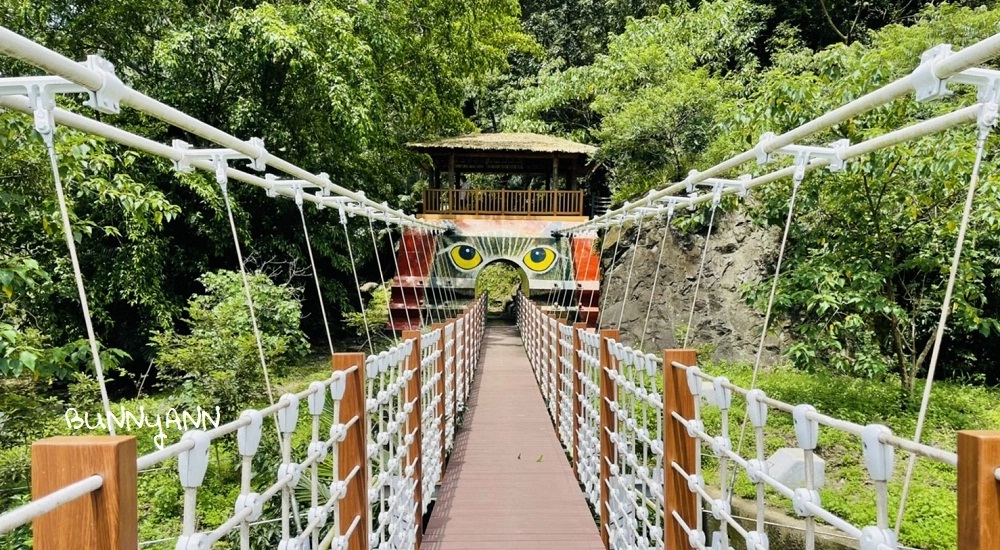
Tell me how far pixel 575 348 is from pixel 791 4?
12.3m

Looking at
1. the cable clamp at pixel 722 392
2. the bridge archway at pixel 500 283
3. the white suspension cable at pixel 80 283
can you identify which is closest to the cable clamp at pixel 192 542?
the white suspension cable at pixel 80 283

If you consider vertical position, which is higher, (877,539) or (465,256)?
(465,256)

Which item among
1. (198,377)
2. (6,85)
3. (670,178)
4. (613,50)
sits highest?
(613,50)

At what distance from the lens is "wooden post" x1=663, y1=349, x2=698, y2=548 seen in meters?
1.75

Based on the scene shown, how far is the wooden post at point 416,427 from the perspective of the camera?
8.60 ft

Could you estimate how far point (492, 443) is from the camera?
13.1 feet

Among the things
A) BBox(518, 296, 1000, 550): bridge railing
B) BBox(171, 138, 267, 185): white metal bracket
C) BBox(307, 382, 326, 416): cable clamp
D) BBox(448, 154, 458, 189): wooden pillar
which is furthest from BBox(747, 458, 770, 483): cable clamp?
BBox(448, 154, 458, 189): wooden pillar

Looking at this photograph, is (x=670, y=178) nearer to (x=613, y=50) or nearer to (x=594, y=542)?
(x=613, y=50)

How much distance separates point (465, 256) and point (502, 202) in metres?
1.20

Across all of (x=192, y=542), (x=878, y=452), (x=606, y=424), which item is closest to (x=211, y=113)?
(x=606, y=424)

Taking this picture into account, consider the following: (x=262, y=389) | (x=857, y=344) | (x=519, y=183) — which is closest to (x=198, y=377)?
(x=262, y=389)

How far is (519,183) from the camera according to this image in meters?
16.2

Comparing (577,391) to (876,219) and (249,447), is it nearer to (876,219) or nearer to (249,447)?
(249,447)

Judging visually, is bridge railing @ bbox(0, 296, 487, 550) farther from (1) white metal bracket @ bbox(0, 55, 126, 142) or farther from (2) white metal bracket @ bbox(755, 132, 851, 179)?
(2) white metal bracket @ bbox(755, 132, 851, 179)
